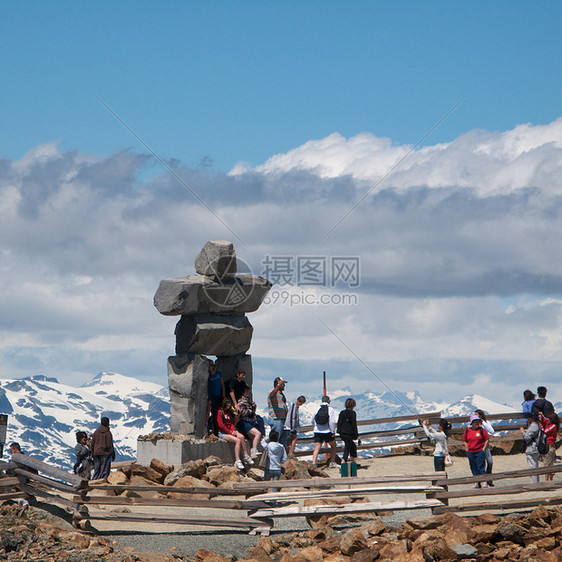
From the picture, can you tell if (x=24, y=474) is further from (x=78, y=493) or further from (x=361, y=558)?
(x=361, y=558)

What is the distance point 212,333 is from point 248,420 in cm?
198

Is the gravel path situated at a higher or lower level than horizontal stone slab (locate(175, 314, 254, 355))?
lower

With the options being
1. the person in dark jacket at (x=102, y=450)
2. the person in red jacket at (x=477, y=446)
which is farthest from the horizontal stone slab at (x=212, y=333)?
the person in red jacket at (x=477, y=446)

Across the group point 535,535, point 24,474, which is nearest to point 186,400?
point 24,474

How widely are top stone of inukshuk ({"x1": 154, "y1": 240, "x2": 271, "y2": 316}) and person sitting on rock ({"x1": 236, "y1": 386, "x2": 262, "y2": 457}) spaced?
6.47 feet

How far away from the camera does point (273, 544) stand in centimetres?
1349

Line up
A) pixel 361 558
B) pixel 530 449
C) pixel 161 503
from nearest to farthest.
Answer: pixel 361 558, pixel 161 503, pixel 530 449

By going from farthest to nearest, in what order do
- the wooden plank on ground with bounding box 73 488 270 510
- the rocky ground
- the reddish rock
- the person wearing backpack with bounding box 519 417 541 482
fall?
the person wearing backpack with bounding box 519 417 541 482 → the wooden plank on ground with bounding box 73 488 270 510 → the reddish rock → the rocky ground

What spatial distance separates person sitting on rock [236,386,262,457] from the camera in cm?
1962

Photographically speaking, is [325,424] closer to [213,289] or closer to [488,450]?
[213,289]

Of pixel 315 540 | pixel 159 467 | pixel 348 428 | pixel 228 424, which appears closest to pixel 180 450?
pixel 159 467

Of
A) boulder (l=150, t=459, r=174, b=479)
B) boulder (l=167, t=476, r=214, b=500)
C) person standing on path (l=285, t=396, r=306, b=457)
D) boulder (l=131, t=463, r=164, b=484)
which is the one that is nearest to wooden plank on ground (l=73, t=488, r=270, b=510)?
boulder (l=167, t=476, r=214, b=500)

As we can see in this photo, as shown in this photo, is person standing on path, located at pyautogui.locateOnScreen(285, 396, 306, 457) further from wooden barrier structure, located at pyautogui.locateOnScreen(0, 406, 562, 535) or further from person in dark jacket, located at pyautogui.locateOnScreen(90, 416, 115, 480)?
wooden barrier structure, located at pyautogui.locateOnScreen(0, 406, 562, 535)

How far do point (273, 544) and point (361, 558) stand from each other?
60.0 inches
